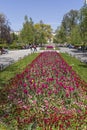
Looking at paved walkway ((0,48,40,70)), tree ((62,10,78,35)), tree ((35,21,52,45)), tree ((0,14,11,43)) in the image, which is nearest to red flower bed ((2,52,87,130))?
paved walkway ((0,48,40,70))

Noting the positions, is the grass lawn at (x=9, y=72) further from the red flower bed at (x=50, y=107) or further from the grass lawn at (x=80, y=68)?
the red flower bed at (x=50, y=107)

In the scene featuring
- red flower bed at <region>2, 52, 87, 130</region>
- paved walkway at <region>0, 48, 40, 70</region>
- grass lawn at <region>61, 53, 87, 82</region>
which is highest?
red flower bed at <region>2, 52, 87, 130</region>

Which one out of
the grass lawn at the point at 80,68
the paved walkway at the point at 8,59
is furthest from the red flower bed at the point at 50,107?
the paved walkway at the point at 8,59

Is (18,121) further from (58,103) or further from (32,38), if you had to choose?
(32,38)

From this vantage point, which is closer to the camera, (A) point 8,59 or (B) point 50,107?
(B) point 50,107

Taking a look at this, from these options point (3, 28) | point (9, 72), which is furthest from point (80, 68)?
point (3, 28)

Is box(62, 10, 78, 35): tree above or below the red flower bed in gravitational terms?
above

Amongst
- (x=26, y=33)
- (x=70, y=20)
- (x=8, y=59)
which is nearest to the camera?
(x=8, y=59)

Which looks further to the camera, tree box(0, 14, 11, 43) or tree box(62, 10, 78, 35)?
tree box(62, 10, 78, 35)

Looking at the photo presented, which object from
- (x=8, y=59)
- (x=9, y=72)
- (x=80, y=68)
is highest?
(x=9, y=72)

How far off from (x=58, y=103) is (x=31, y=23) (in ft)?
402

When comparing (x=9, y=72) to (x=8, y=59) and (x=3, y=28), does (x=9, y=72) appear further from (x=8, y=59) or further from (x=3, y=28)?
(x=3, y=28)

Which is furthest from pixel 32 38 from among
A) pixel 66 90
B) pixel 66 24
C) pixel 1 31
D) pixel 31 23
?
pixel 66 90

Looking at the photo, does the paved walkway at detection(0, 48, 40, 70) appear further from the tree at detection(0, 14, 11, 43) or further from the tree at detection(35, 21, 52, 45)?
the tree at detection(35, 21, 52, 45)
